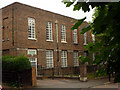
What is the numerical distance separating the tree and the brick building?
20.3 meters

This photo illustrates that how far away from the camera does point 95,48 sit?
1.32 metres

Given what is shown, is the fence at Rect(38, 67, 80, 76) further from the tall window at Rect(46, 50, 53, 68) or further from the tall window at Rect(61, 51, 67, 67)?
the tall window at Rect(61, 51, 67, 67)

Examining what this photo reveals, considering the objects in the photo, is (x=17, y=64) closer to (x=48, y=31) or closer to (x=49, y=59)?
(x=49, y=59)

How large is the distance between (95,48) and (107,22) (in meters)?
0.36

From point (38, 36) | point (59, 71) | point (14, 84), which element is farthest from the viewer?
point (59, 71)

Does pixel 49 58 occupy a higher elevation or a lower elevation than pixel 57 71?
higher

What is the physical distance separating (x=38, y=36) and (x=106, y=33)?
23.0m

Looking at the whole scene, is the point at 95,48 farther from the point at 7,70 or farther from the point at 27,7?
the point at 27,7

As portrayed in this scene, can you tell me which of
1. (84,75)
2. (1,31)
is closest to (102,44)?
(84,75)

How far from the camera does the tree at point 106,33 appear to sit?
102 cm

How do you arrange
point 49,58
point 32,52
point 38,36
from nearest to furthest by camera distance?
point 32,52, point 38,36, point 49,58

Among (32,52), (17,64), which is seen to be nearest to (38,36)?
(32,52)

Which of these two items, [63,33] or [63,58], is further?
[63,33]

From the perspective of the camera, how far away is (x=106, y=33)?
113 centimetres
